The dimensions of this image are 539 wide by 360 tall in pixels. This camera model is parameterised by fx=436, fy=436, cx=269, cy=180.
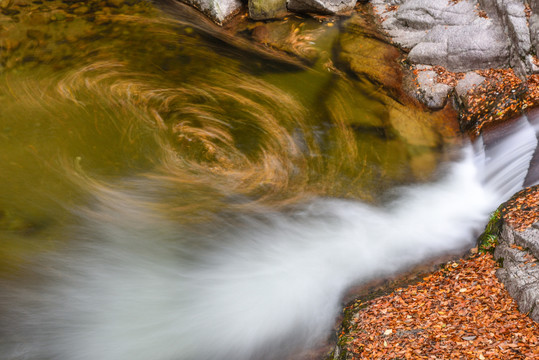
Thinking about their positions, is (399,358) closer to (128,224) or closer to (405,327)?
(405,327)

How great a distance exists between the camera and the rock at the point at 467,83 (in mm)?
7953

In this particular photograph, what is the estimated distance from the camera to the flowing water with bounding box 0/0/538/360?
5.18 meters

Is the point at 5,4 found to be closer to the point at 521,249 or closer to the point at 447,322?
the point at 447,322

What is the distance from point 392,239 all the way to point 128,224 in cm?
369

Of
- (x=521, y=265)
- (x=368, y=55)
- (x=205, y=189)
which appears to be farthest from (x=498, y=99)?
(x=205, y=189)

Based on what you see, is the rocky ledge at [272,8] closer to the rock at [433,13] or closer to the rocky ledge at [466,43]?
the rock at [433,13]

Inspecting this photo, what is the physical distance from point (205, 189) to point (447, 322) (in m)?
3.76

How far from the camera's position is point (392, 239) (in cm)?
612

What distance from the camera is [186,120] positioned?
7664 millimetres

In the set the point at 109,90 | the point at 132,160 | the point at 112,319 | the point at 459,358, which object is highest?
the point at 109,90

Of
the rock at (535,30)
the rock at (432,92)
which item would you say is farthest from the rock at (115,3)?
the rock at (535,30)

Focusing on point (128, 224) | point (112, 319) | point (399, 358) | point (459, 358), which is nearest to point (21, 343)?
point (112, 319)

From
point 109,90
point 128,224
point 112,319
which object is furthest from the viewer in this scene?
point 109,90

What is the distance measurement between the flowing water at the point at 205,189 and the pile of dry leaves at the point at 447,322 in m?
0.49
